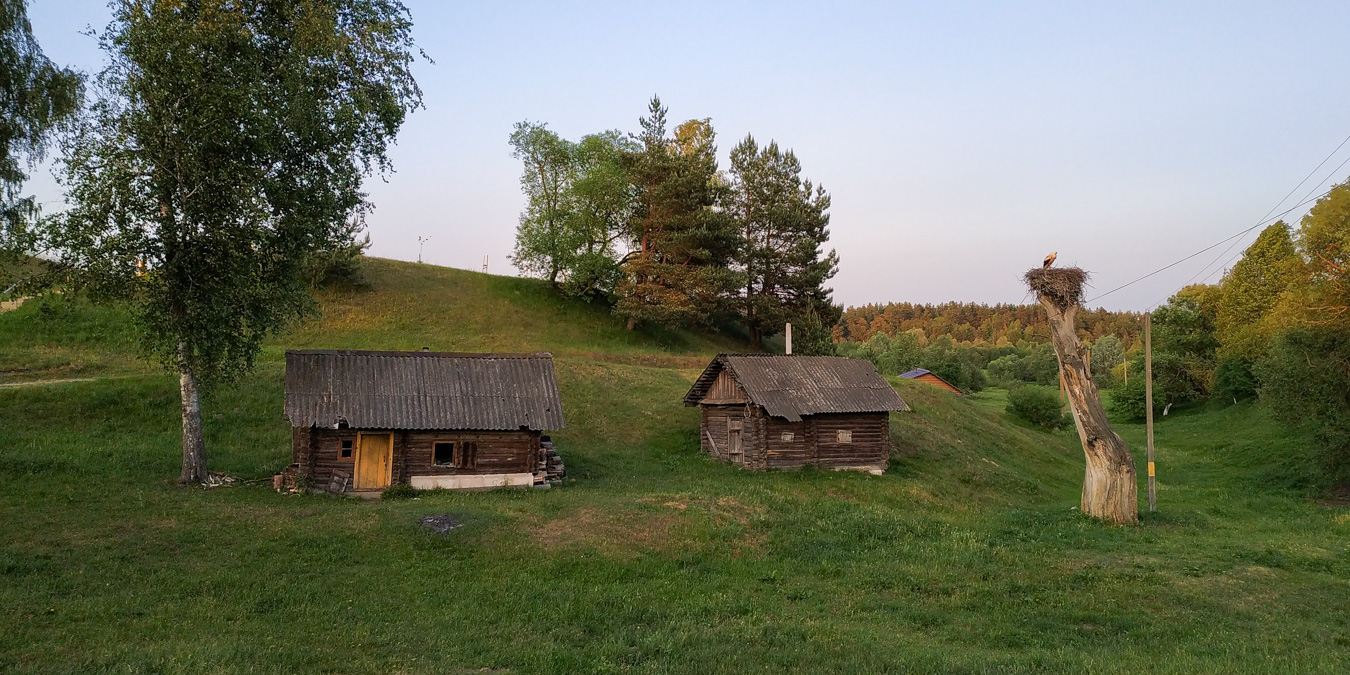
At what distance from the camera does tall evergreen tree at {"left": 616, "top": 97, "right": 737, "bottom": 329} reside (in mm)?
51500

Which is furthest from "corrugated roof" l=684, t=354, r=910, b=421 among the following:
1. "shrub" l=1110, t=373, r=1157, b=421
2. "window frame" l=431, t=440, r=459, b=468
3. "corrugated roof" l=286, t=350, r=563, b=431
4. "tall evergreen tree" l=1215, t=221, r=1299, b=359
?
"shrub" l=1110, t=373, r=1157, b=421

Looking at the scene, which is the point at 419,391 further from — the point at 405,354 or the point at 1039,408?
the point at 1039,408

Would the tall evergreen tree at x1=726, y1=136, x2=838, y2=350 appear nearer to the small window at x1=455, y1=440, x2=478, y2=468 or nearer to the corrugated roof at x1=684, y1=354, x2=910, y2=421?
the corrugated roof at x1=684, y1=354, x2=910, y2=421

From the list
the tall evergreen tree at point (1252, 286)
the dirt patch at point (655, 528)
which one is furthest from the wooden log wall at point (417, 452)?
the tall evergreen tree at point (1252, 286)

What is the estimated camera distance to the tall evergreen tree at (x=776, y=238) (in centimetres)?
5556

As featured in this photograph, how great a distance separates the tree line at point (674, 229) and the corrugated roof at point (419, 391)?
24796mm

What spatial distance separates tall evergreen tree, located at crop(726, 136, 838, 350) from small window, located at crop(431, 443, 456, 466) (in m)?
32.1

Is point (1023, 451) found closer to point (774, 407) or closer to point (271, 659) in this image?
point (774, 407)

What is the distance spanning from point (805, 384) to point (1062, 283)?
11389mm

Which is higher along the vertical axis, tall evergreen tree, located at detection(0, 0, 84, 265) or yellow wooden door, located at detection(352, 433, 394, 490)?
tall evergreen tree, located at detection(0, 0, 84, 265)

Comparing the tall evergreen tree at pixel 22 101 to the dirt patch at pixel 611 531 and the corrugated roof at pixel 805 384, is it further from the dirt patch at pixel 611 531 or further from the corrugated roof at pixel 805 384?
the corrugated roof at pixel 805 384

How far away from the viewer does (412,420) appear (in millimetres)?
24203

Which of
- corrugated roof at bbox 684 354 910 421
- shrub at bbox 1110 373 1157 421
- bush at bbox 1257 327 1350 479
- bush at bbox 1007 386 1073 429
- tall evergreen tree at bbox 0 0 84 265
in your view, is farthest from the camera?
shrub at bbox 1110 373 1157 421

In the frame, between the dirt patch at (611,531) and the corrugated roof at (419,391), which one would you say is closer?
the dirt patch at (611,531)
